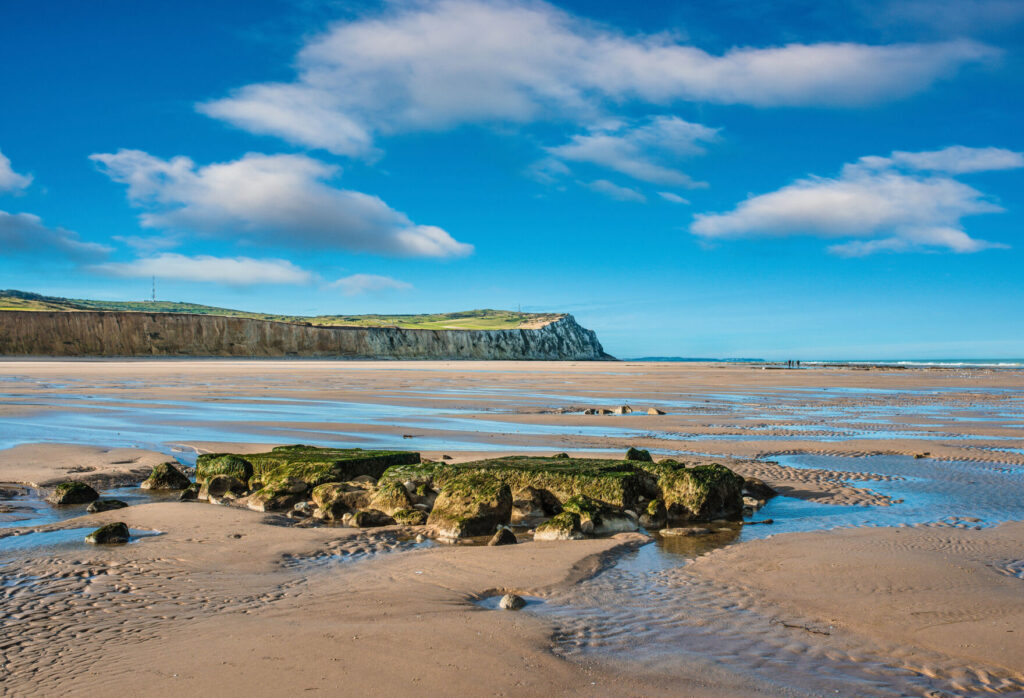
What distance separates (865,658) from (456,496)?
17.4 feet

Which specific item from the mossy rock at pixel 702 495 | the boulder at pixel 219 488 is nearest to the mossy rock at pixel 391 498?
the boulder at pixel 219 488

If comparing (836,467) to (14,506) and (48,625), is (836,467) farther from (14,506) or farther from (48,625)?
(14,506)

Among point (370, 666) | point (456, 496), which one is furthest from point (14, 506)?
point (370, 666)

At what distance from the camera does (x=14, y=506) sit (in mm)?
9742

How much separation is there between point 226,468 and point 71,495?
2149mm

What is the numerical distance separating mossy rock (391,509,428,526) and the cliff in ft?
375

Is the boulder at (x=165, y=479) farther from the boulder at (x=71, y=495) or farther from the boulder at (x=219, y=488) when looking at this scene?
the boulder at (x=71, y=495)

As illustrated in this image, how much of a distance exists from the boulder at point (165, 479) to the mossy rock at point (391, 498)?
3769 millimetres

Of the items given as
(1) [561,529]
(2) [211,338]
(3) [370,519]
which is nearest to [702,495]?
(1) [561,529]

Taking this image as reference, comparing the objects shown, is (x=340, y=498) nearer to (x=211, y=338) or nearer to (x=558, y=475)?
(x=558, y=475)

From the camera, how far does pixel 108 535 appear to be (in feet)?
26.0

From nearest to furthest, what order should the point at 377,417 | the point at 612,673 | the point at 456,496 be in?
1. the point at 612,673
2. the point at 456,496
3. the point at 377,417

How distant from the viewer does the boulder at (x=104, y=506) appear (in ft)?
30.9

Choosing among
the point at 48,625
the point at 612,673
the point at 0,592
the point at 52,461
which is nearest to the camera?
the point at 612,673
